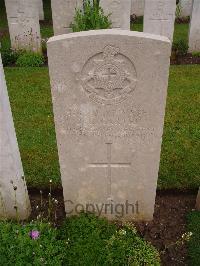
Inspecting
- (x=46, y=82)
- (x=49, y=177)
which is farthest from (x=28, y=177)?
(x=46, y=82)

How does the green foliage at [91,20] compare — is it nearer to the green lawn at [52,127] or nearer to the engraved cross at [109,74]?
the green lawn at [52,127]

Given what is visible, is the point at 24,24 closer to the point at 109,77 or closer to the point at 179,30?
the point at 179,30

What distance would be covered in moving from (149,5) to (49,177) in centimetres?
539

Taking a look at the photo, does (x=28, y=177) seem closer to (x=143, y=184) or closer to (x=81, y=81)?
(x=143, y=184)

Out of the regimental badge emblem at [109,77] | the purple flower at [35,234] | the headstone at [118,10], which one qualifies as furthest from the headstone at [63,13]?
the purple flower at [35,234]

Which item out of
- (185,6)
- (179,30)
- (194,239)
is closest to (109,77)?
(194,239)

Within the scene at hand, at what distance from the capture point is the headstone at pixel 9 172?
3.38 metres

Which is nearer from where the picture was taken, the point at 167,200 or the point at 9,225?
the point at 9,225

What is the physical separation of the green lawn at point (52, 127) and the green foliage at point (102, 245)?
968mm

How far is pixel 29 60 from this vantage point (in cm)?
859

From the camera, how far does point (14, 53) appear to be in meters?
8.98

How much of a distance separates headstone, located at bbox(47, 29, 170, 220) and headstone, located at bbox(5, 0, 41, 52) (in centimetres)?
610

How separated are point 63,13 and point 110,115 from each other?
20.1 ft

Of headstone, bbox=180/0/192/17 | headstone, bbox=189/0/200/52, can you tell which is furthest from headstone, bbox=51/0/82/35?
headstone, bbox=180/0/192/17
